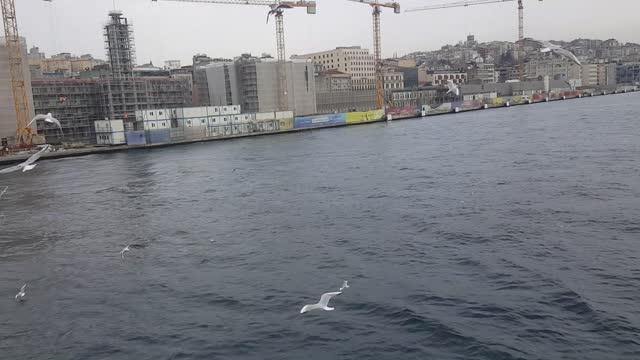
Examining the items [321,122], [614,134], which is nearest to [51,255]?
[614,134]

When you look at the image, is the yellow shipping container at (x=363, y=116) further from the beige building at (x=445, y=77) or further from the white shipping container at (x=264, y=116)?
the beige building at (x=445, y=77)

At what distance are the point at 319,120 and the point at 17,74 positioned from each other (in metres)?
36.5

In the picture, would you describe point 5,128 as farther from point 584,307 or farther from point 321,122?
point 584,307

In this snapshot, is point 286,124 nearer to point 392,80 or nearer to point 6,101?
point 6,101

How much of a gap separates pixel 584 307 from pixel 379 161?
2519cm

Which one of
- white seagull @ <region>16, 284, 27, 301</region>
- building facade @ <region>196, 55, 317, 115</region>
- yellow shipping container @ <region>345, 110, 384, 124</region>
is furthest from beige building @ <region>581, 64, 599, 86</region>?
white seagull @ <region>16, 284, 27, 301</region>

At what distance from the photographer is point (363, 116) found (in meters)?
85.4

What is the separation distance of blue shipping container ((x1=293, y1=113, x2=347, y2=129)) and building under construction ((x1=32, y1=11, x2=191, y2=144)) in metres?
16.4

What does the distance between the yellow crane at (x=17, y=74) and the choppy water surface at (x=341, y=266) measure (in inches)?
1155

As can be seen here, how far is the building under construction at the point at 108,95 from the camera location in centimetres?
6341

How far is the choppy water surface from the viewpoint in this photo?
1026 centimetres

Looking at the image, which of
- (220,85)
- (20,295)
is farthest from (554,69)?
(20,295)

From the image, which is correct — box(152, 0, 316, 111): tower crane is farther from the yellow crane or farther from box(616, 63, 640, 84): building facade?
box(616, 63, 640, 84): building facade

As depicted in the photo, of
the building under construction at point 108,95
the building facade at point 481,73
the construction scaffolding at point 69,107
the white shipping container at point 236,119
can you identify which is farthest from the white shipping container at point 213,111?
the building facade at point 481,73
